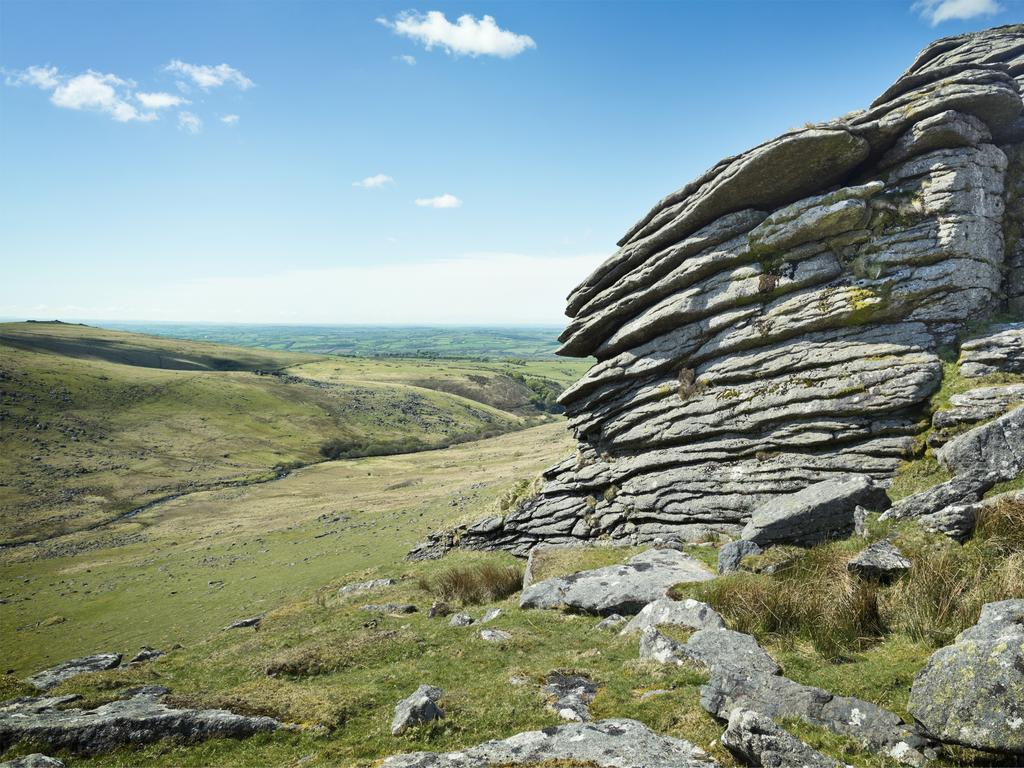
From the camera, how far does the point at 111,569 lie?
63.2m

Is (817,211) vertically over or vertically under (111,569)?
over

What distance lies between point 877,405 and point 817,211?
462 inches

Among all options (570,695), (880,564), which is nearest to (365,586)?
(570,695)

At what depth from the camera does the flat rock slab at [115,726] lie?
10961mm

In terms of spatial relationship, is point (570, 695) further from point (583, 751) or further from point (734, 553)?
point (734, 553)

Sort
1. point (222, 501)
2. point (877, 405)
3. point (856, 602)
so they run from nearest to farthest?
1. point (856, 602)
2. point (877, 405)
3. point (222, 501)

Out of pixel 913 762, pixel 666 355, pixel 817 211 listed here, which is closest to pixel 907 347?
pixel 817 211

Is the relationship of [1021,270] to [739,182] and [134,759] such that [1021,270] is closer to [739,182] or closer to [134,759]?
[739,182]

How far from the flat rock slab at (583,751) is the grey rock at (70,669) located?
1637cm

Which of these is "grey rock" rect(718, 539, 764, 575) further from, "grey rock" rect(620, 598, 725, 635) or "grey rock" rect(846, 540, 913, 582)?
"grey rock" rect(846, 540, 913, 582)

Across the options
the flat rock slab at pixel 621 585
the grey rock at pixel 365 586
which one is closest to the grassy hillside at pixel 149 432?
the grey rock at pixel 365 586

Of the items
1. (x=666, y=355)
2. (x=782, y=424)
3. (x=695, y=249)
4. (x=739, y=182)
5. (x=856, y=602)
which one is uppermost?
(x=739, y=182)

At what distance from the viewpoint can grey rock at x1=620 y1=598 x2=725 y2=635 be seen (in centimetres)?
1455

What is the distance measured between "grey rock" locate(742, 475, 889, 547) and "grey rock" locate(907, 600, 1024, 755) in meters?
12.2
